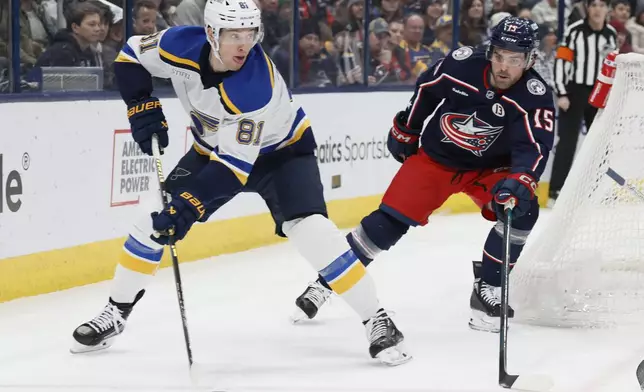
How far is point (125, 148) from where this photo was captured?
507 cm

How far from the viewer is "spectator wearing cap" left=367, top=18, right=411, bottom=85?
7051 millimetres

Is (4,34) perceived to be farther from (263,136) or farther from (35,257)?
(263,136)

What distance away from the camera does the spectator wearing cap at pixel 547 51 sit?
8156 millimetres

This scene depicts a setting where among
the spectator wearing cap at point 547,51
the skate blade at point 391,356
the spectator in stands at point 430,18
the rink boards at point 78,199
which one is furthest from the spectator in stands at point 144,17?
the spectator wearing cap at point 547,51

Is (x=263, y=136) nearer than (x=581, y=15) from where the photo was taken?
Yes

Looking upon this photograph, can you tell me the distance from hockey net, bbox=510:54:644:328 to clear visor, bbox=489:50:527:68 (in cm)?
73

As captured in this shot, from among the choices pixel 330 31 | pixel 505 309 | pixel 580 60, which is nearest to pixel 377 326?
A: pixel 505 309

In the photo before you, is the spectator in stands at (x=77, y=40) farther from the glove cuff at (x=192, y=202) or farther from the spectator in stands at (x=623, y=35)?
the spectator in stands at (x=623, y=35)

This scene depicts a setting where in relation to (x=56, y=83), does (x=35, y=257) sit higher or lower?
lower

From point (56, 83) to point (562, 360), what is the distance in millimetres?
2242

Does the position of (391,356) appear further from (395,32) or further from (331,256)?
(395,32)

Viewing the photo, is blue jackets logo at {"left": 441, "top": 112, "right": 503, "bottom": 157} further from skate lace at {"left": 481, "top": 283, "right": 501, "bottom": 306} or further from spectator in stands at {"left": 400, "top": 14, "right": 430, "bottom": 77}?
spectator in stands at {"left": 400, "top": 14, "right": 430, "bottom": 77}

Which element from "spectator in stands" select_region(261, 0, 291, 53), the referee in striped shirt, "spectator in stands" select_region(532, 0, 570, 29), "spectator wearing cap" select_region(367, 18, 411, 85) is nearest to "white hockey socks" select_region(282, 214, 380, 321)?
"spectator in stands" select_region(261, 0, 291, 53)

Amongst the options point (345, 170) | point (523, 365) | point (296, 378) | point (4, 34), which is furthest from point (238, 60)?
point (345, 170)
